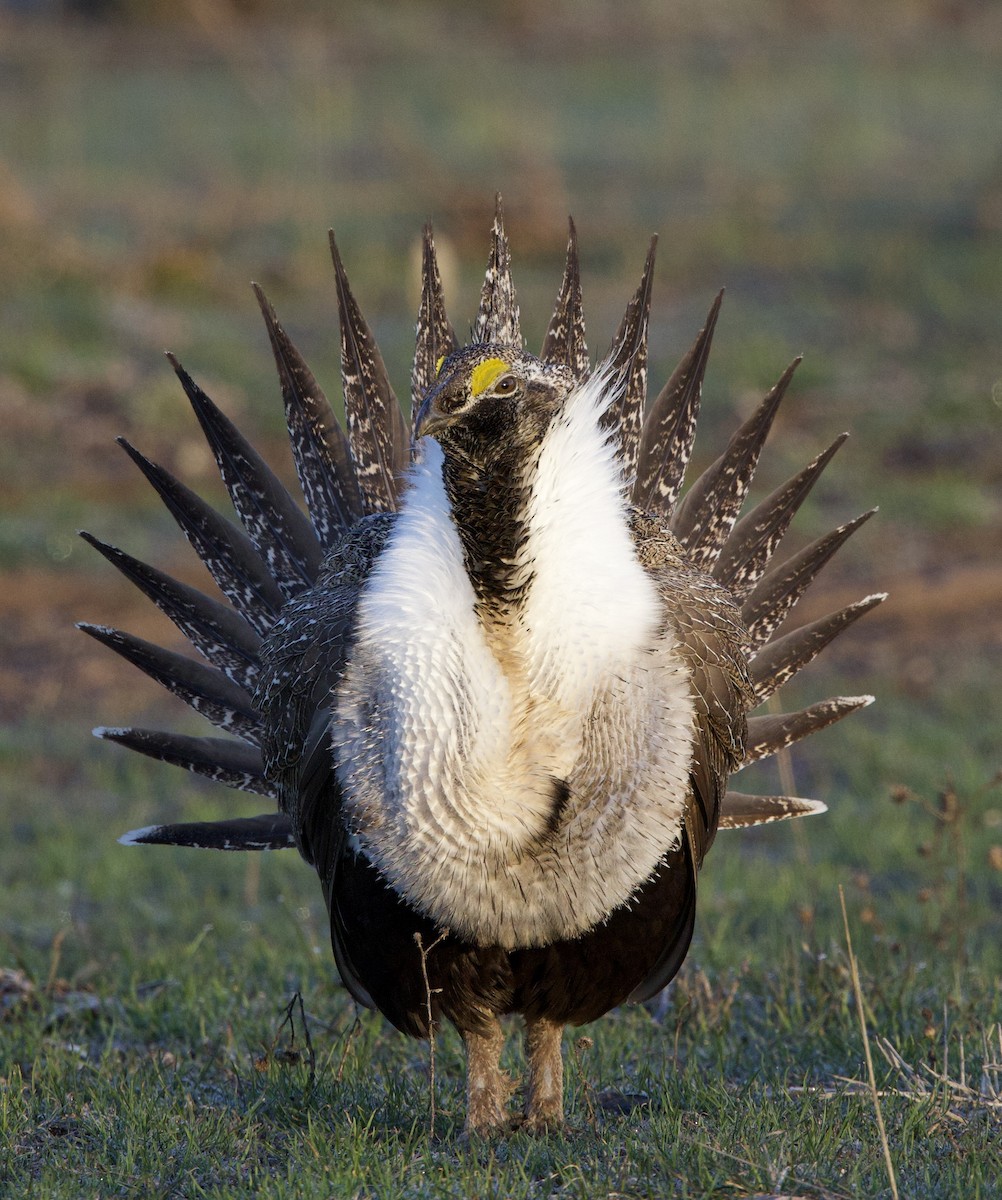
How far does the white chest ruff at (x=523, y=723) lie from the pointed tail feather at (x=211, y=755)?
0.95m

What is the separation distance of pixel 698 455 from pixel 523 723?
A: 211 inches

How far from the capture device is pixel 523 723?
9.19ft

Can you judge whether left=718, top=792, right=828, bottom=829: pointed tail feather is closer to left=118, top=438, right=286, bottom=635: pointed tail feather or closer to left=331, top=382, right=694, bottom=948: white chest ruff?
left=331, top=382, right=694, bottom=948: white chest ruff

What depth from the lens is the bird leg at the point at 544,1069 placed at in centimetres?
321

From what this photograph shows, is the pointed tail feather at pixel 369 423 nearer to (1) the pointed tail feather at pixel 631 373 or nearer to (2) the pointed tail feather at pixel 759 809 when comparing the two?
(1) the pointed tail feather at pixel 631 373

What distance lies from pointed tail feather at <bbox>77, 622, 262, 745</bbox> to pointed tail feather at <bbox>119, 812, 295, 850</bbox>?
0.71 ft

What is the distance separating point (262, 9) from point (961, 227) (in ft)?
42.7

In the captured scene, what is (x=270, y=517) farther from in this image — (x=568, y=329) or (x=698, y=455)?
(x=698, y=455)

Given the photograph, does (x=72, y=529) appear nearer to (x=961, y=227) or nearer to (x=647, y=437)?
(x=647, y=437)

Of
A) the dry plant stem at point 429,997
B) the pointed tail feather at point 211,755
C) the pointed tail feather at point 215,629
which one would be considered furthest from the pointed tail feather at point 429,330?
the dry plant stem at point 429,997

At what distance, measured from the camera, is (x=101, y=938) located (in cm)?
454

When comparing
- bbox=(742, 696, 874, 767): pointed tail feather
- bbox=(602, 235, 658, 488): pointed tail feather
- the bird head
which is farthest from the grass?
the bird head

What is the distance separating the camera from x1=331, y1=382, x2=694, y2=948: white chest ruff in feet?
9.11

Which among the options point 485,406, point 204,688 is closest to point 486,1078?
point 204,688
